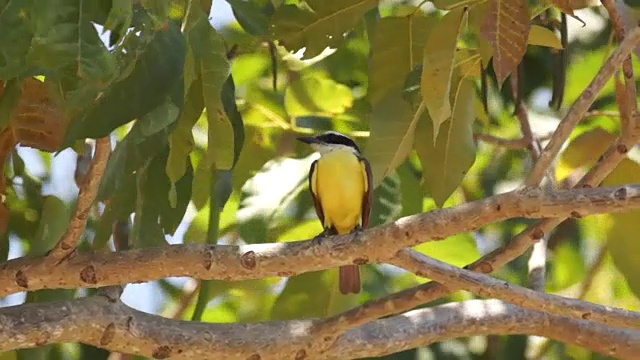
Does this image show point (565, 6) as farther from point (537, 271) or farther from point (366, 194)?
point (366, 194)

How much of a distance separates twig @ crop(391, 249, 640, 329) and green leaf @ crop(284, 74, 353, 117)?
125 centimetres

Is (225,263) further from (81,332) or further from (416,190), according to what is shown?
(416,190)

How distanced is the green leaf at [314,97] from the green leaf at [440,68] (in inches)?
40.3

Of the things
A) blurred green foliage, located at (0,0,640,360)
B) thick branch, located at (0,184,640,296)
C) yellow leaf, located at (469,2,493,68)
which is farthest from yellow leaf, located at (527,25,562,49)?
thick branch, located at (0,184,640,296)

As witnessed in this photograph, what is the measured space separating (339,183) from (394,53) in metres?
0.72

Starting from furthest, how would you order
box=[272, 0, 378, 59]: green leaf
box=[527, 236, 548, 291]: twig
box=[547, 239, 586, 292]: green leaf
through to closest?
1. box=[547, 239, 586, 292]: green leaf
2. box=[527, 236, 548, 291]: twig
3. box=[272, 0, 378, 59]: green leaf

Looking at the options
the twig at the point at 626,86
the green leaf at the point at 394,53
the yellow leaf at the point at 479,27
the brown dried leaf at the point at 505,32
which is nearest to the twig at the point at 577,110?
the twig at the point at 626,86

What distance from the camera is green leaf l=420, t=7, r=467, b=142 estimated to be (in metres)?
2.41

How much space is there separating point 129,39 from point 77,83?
0.16m

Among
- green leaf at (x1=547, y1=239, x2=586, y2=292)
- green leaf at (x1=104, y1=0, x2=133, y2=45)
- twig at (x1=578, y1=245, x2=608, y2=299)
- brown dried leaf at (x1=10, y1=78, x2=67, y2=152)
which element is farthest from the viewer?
green leaf at (x1=547, y1=239, x2=586, y2=292)

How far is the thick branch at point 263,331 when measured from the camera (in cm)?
242

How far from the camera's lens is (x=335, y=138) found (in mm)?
3559

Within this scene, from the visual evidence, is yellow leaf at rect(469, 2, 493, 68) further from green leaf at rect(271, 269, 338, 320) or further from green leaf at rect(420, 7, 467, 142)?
green leaf at rect(271, 269, 338, 320)

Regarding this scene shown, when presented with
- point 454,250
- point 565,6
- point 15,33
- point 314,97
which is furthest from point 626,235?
point 15,33
